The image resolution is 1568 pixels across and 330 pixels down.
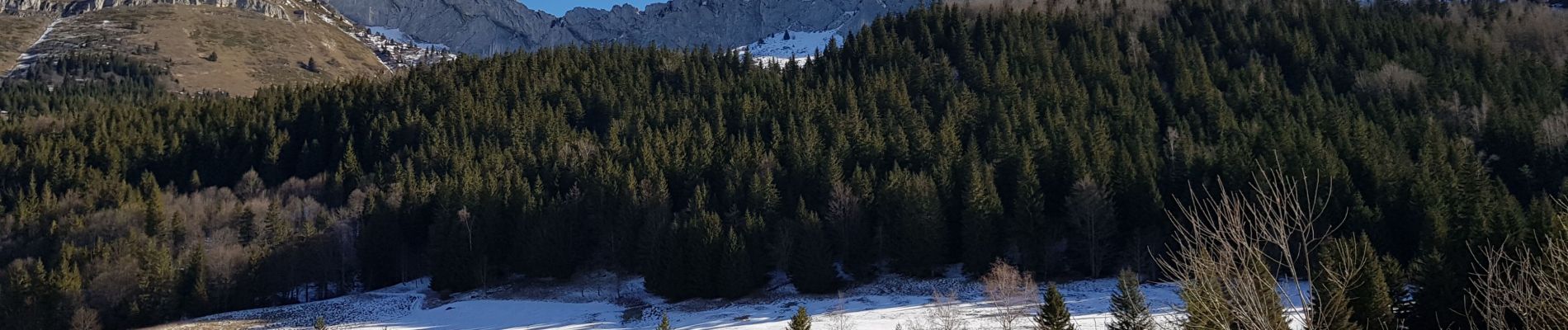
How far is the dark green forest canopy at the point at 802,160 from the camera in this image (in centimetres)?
5922

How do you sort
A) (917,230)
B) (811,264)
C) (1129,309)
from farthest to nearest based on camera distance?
(917,230)
(811,264)
(1129,309)

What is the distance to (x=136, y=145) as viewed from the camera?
101 m

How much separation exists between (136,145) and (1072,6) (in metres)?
123

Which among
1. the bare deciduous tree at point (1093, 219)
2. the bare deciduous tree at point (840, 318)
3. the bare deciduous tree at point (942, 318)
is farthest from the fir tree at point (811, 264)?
the bare deciduous tree at point (1093, 219)

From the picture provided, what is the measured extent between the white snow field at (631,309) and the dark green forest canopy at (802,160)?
2343mm

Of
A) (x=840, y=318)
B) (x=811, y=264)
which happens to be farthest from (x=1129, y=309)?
(x=811, y=264)

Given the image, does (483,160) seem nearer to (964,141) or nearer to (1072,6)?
(964,141)

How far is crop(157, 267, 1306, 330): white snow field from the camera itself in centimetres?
4728

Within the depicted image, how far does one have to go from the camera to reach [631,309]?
184ft

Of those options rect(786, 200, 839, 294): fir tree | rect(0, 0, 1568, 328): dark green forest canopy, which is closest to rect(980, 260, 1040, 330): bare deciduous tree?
rect(0, 0, 1568, 328): dark green forest canopy

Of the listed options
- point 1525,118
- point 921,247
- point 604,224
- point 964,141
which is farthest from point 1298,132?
point 604,224

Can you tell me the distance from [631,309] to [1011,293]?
76.1 feet

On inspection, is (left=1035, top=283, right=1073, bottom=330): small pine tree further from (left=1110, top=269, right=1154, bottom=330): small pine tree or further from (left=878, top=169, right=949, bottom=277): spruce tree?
(left=878, top=169, right=949, bottom=277): spruce tree

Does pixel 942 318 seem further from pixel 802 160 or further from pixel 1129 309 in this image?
pixel 802 160
